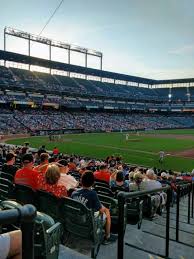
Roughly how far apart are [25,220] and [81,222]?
2694 millimetres

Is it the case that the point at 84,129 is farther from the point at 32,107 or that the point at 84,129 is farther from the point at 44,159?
the point at 44,159

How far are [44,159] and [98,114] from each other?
85.8 m

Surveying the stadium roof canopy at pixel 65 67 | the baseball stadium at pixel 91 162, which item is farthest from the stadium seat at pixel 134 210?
the stadium roof canopy at pixel 65 67

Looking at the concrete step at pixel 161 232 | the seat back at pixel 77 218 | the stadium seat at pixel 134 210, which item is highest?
the seat back at pixel 77 218

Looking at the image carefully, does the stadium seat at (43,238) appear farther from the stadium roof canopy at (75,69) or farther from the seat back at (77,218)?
the stadium roof canopy at (75,69)

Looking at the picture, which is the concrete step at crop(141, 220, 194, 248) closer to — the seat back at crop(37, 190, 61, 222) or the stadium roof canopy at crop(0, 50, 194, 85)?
the seat back at crop(37, 190, 61, 222)

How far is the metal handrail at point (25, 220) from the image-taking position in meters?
1.87

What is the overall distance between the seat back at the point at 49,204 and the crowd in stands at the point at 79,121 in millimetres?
56287

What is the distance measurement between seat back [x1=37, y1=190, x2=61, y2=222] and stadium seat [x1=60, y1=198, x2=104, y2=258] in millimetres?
113

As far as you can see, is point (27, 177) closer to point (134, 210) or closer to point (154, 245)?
point (134, 210)

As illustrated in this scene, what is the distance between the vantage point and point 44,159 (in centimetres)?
937

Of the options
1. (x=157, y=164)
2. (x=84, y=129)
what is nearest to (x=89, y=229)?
(x=157, y=164)

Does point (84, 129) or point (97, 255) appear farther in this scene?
point (84, 129)

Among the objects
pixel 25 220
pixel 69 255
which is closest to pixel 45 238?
pixel 69 255
